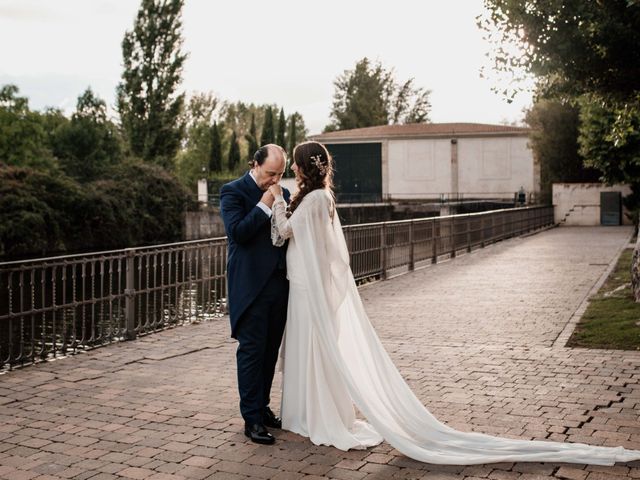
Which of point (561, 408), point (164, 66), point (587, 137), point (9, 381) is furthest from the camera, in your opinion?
point (164, 66)

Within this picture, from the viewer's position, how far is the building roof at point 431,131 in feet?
197

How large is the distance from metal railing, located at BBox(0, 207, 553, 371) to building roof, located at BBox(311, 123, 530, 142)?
33.9 m

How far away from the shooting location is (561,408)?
6035 mm

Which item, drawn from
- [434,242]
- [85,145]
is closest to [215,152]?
[85,145]

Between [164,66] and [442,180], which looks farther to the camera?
[442,180]

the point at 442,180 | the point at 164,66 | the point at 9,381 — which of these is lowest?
the point at 9,381

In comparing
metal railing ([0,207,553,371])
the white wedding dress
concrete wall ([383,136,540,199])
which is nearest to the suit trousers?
the white wedding dress

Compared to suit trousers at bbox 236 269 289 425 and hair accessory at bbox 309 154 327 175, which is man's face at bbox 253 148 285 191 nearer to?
hair accessory at bbox 309 154 327 175

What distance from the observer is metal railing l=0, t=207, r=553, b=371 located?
8781mm

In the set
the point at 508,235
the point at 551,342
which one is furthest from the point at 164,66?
the point at 551,342

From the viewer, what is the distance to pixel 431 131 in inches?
2443

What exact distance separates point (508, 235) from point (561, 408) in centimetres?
2531

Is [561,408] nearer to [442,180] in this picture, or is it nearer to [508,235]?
[508,235]

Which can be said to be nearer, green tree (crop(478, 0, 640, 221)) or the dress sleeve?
the dress sleeve
